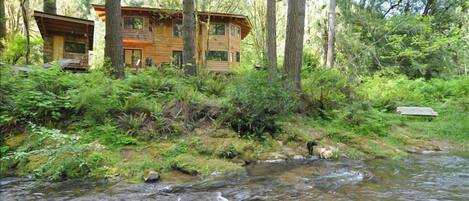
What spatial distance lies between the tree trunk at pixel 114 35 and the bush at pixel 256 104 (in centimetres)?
344

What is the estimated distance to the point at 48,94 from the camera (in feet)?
24.4

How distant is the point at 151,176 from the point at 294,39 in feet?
21.2

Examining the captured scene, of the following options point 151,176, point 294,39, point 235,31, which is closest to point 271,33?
point 294,39

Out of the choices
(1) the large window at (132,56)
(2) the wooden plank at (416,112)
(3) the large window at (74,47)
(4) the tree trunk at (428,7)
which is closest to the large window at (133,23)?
(1) the large window at (132,56)

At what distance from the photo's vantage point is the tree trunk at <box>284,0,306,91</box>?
10523mm

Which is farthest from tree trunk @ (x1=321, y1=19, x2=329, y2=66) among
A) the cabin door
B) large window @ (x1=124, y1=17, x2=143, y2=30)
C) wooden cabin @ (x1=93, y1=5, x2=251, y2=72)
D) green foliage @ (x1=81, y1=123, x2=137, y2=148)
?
green foliage @ (x1=81, y1=123, x2=137, y2=148)

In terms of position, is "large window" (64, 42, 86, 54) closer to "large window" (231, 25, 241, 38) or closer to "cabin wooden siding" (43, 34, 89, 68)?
"cabin wooden siding" (43, 34, 89, 68)

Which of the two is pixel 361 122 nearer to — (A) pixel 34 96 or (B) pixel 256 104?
(B) pixel 256 104

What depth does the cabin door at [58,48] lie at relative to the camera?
2280 cm

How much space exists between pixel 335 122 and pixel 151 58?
2078 cm

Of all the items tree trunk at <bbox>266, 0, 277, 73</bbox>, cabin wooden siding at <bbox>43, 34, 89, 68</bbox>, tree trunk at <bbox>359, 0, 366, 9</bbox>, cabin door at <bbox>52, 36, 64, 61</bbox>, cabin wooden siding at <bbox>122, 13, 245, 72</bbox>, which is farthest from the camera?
cabin wooden siding at <bbox>122, 13, 245, 72</bbox>

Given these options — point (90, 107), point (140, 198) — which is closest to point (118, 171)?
point (140, 198)

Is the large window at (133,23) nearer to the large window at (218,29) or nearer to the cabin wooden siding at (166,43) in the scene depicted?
the cabin wooden siding at (166,43)

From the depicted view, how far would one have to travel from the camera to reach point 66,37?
23328mm
